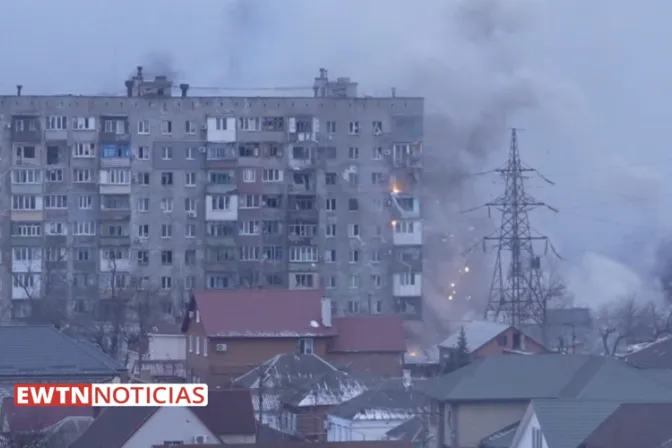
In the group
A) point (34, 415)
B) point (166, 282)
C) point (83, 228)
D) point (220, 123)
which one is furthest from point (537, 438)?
point (83, 228)

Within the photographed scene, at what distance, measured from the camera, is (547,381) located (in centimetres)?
2281

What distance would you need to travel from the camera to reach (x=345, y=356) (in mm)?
32250

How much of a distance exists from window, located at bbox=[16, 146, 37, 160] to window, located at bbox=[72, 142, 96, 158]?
1.09m

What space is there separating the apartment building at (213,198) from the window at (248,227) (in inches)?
1.1

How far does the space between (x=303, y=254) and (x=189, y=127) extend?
15.4 feet

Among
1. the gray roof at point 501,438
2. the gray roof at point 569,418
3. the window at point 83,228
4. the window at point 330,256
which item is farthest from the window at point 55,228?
the gray roof at point 569,418

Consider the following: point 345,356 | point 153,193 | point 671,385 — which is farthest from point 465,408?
point 153,193

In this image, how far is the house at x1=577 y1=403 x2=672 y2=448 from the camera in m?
17.1

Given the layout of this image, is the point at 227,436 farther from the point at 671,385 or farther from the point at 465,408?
the point at 671,385

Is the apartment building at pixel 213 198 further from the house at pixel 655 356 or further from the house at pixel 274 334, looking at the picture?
the house at pixel 655 356

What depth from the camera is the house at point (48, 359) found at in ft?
60.6

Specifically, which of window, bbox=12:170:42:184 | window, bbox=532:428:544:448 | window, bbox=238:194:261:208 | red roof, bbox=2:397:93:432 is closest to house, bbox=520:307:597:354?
window, bbox=238:194:261:208

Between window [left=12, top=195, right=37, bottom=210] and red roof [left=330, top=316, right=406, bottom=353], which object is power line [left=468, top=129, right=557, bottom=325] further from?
window [left=12, top=195, right=37, bottom=210]

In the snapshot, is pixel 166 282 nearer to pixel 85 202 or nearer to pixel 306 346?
pixel 85 202
